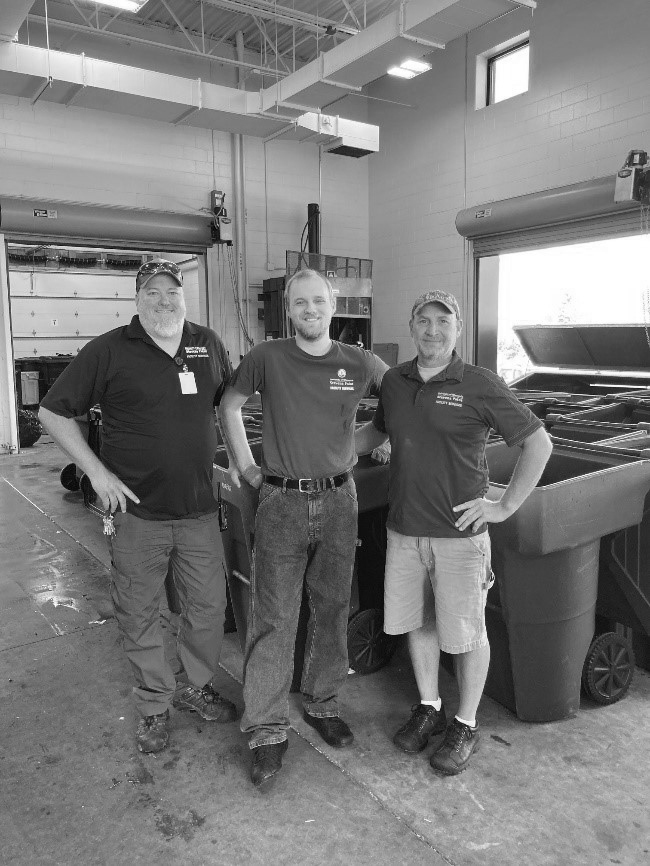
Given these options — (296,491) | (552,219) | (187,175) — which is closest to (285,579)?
(296,491)

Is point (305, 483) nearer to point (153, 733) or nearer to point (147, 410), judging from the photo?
point (147, 410)

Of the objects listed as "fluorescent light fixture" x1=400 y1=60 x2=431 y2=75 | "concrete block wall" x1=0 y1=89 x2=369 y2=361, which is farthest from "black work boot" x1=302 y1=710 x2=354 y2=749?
"concrete block wall" x1=0 y1=89 x2=369 y2=361

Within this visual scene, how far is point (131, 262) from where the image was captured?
12383 millimetres

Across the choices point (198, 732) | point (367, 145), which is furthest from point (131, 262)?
point (198, 732)

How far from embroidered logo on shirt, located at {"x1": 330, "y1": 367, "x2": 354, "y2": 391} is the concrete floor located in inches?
46.1

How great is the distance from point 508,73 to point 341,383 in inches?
301

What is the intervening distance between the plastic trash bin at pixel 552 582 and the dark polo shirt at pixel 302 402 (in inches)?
21.7

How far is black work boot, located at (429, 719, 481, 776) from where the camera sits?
6.57ft

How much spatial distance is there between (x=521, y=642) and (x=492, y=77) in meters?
8.09

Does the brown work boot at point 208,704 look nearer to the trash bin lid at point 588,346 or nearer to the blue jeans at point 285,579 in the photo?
the blue jeans at point 285,579

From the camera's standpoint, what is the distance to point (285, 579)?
2.06m

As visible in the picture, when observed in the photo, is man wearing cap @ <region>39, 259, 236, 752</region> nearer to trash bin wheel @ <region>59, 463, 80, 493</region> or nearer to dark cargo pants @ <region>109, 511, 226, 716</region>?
dark cargo pants @ <region>109, 511, 226, 716</region>

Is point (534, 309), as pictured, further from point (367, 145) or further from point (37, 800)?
point (37, 800)

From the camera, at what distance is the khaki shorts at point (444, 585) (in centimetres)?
198
